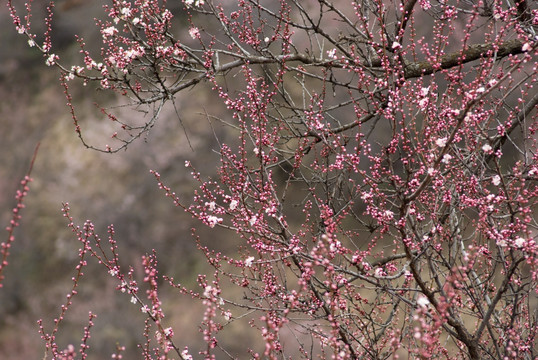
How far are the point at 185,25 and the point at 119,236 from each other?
5.06 metres

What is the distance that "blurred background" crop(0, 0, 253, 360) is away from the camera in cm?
1071

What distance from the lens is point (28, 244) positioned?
11.6m

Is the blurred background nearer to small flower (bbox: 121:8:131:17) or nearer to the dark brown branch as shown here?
small flower (bbox: 121:8:131:17)

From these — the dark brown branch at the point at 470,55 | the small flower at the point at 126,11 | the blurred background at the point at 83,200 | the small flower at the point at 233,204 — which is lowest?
the small flower at the point at 233,204

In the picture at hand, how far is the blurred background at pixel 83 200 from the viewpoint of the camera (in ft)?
35.1

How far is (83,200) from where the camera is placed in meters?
12.0

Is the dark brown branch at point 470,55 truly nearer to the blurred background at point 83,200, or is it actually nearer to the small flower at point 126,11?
the small flower at point 126,11

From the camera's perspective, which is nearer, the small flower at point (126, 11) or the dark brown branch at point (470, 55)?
the small flower at point (126, 11)

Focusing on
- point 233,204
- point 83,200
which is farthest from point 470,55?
point 83,200

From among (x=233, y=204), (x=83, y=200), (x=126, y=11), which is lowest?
(x=233, y=204)

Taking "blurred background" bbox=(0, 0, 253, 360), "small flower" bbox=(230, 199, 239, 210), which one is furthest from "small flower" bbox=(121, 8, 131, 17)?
"blurred background" bbox=(0, 0, 253, 360)

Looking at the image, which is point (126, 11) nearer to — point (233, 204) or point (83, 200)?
point (233, 204)

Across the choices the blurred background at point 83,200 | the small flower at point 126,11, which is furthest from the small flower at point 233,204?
the blurred background at point 83,200

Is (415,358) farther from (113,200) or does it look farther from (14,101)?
(14,101)
